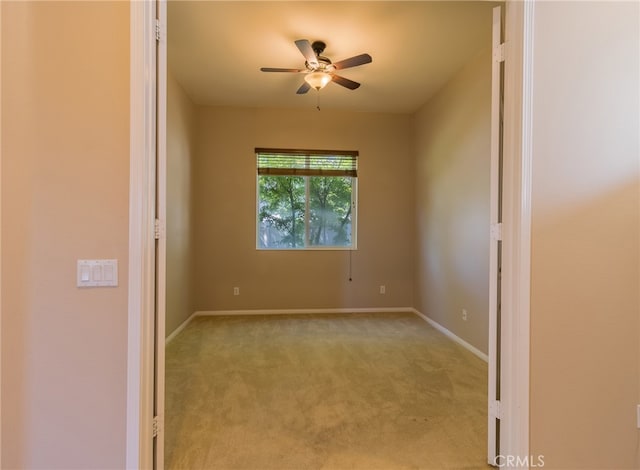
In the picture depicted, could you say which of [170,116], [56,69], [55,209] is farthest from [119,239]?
[170,116]

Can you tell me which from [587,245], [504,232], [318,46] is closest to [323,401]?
[504,232]

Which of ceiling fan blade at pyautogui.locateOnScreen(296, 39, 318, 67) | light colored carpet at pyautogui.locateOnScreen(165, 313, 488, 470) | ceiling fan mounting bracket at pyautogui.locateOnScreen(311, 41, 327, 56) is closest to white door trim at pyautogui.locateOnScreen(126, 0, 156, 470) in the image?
light colored carpet at pyautogui.locateOnScreen(165, 313, 488, 470)

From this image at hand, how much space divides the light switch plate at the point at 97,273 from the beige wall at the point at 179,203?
2.25 m

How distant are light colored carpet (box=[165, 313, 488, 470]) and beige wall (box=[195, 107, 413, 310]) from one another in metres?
0.98

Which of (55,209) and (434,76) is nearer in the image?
(55,209)

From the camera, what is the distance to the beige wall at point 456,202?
3.14 metres

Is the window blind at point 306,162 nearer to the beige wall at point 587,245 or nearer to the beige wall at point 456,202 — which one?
the beige wall at point 456,202

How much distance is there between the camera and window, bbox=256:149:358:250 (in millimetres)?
4754

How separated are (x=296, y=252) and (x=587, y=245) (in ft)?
12.0

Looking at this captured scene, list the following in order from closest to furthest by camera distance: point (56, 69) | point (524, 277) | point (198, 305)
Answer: point (56, 69)
point (524, 277)
point (198, 305)

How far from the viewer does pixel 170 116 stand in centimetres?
348

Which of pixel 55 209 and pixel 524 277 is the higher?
pixel 55 209

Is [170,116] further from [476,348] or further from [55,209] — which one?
[476,348]

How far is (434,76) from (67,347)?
3997 millimetres
